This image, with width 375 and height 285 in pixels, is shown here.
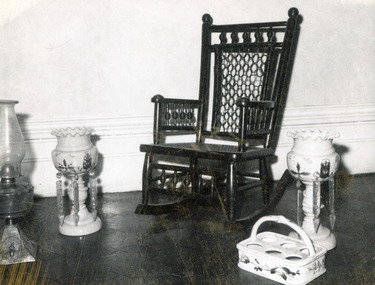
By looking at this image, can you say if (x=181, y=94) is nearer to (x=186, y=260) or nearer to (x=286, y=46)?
(x=286, y=46)

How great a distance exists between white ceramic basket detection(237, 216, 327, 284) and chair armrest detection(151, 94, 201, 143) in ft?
3.52

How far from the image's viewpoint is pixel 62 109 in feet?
10.3

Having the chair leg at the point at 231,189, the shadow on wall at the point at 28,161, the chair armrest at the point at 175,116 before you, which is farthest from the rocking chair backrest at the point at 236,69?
the shadow on wall at the point at 28,161

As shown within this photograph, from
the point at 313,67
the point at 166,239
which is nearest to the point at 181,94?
the point at 313,67

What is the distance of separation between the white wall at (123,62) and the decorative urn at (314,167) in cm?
143

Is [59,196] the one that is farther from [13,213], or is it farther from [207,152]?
[207,152]

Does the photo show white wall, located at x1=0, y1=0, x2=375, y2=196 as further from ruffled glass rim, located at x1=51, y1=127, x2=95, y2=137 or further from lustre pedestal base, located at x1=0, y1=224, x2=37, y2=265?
lustre pedestal base, located at x1=0, y1=224, x2=37, y2=265

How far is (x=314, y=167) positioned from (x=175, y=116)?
1.12 meters

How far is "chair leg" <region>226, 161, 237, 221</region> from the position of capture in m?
2.32

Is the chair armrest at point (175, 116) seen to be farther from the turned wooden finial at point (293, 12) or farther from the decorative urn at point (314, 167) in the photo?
the decorative urn at point (314, 167)

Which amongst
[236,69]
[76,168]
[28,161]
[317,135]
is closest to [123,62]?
[236,69]

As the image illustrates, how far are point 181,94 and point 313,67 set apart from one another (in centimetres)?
111

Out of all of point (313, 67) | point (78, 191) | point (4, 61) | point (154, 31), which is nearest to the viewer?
point (78, 191)

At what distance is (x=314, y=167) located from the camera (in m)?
2.02
